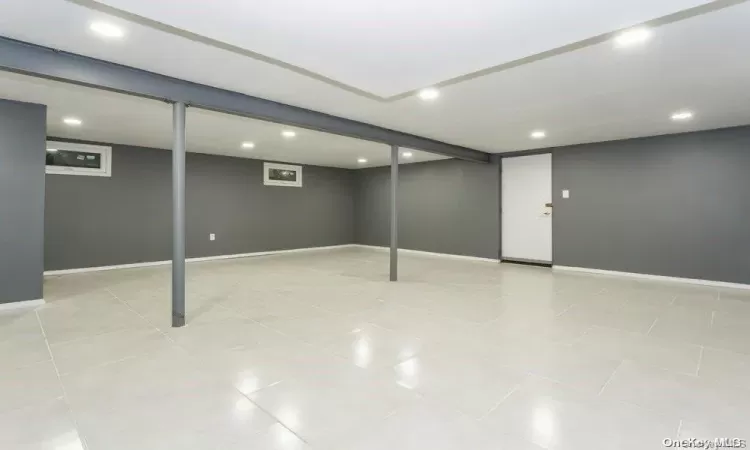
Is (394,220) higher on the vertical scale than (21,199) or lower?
lower

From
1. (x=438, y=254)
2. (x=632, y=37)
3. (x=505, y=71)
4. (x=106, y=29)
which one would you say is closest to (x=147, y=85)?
(x=106, y=29)

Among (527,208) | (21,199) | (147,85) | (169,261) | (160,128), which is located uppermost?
(160,128)

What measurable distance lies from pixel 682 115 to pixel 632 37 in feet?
9.87

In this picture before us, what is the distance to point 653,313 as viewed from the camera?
3863 millimetres

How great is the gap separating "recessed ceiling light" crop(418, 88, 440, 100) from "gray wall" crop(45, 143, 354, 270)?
18.8 feet

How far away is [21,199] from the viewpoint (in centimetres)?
391

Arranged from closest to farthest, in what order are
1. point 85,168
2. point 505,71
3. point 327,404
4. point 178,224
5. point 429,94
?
point 327,404
point 505,71
point 178,224
point 429,94
point 85,168

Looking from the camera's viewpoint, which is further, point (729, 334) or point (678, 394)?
→ point (729, 334)

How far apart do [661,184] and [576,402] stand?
5254 millimetres

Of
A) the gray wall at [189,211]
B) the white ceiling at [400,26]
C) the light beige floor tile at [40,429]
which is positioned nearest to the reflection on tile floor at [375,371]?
the light beige floor tile at [40,429]

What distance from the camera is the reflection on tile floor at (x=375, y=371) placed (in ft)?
5.89

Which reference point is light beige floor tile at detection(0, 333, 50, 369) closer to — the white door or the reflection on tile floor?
the reflection on tile floor

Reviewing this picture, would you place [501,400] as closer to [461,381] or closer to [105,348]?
[461,381]

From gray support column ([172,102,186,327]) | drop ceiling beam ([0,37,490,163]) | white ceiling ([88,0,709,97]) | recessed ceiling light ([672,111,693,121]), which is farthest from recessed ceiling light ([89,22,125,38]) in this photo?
recessed ceiling light ([672,111,693,121])
